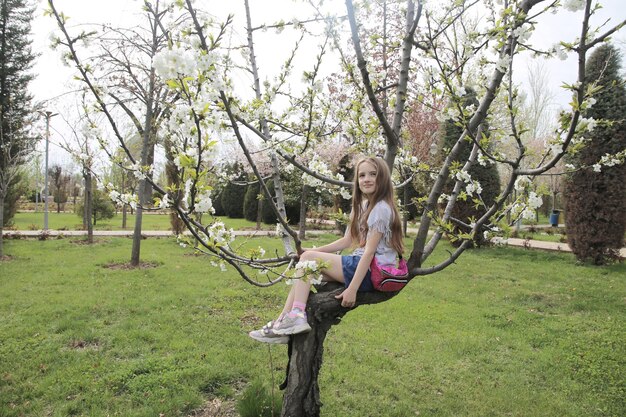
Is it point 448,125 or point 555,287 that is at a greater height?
point 448,125

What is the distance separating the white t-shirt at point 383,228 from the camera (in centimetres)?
227

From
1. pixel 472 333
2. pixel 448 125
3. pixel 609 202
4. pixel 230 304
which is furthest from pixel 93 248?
pixel 609 202

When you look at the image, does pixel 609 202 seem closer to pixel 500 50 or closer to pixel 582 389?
pixel 582 389

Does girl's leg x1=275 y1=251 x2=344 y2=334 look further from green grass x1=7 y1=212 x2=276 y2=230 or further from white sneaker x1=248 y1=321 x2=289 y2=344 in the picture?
green grass x1=7 y1=212 x2=276 y2=230

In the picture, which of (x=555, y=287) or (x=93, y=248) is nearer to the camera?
(x=555, y=287)

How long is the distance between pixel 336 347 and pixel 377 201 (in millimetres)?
2436

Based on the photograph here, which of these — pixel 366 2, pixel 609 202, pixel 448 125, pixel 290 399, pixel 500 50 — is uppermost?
pixel 448 125

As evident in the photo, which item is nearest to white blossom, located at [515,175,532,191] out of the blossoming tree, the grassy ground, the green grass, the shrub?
the blossoming tree

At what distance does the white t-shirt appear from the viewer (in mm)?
2270

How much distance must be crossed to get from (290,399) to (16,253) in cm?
930

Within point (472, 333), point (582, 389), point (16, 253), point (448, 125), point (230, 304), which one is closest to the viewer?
point (582, 389)

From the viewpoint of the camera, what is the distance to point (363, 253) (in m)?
2.26

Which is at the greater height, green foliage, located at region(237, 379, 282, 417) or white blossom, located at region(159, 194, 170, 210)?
white blossom, located at region(159, 194, 170, 210)

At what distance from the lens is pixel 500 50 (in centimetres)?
216
